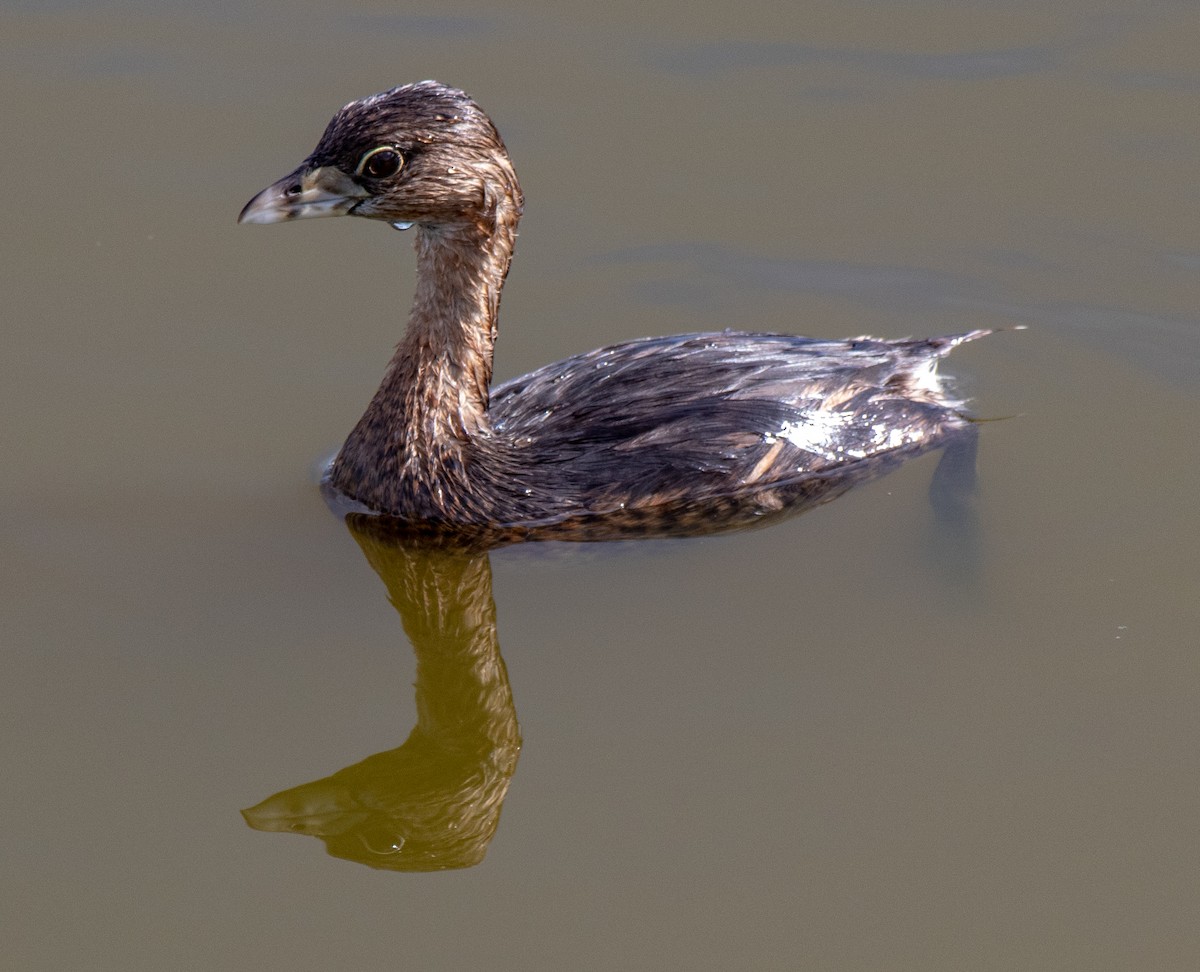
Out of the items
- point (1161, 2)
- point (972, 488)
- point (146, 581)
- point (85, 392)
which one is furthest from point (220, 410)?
point (1161, 2)

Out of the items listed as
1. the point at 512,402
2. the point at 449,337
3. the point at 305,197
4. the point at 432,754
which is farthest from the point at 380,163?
the point at 432,754

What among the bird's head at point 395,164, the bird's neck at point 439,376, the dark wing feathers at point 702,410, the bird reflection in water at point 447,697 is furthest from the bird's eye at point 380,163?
the bird reflection in water at point 447,697

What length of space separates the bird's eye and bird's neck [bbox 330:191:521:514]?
0.39m

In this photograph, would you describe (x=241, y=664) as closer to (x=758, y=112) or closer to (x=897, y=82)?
(x=758, y=112)

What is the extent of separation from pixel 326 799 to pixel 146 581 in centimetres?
135

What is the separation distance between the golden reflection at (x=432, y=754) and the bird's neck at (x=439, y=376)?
234mm

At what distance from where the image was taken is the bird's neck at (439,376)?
6660 mm

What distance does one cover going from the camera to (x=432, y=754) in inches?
231

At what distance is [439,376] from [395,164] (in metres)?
0.86

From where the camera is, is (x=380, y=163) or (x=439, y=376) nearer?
(x=380, y=163)

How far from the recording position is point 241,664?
6.04 metres

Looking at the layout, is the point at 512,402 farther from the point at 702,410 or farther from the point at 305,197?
the point at 305,197

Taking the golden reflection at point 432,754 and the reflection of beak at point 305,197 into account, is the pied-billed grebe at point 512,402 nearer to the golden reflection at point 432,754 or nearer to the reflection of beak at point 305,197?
the reflection of beak at point 305,197

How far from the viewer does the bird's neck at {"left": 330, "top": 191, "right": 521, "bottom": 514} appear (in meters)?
6.66
